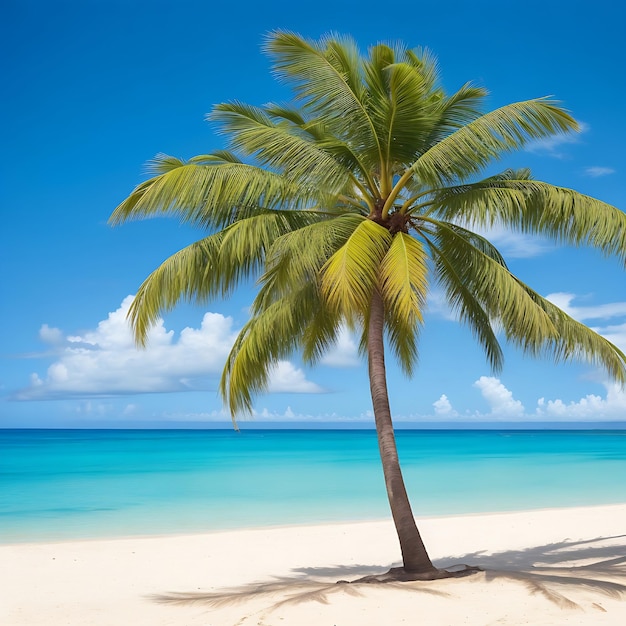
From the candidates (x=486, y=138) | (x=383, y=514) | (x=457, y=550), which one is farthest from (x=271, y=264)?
(x=383, y=514)

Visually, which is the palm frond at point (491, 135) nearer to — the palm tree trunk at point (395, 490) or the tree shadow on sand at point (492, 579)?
the palm tree trunk at point (395, 490)

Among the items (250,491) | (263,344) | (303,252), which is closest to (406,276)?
(303,252)

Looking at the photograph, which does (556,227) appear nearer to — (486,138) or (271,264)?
(486,138)

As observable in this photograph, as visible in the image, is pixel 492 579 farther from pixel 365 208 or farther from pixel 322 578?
pixel 365 208

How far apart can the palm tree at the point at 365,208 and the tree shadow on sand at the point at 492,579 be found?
0.78m

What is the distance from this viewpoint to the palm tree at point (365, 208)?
26.9 ft

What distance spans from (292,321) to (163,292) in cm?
156

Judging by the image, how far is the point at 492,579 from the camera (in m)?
8.38

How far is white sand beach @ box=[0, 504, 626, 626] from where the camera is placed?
7.37 metres

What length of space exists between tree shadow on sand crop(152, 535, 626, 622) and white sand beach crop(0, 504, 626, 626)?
0.02 metres

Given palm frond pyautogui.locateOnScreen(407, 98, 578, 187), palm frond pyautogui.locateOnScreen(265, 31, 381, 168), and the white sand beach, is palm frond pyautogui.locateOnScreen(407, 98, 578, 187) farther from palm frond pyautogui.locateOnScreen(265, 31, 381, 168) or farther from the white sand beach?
the white sand beach

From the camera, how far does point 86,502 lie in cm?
2248

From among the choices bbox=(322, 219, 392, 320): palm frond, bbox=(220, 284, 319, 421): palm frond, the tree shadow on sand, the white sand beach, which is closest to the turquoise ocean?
the white sand beach

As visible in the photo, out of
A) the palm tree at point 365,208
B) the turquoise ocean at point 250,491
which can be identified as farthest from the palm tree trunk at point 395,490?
the turquoise ocean at point 250,491
